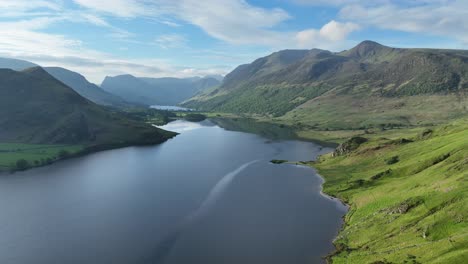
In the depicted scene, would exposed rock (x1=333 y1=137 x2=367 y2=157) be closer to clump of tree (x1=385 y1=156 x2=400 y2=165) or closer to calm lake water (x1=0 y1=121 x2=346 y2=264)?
calm lake water (x1=0 y1=121 x2=346 y2=264)

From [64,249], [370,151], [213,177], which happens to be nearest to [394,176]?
[370,151]

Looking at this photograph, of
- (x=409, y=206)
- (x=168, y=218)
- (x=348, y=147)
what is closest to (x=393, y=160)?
(x=348, y=147)

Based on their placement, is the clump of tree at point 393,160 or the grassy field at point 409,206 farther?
the clump of tree at point 393,160

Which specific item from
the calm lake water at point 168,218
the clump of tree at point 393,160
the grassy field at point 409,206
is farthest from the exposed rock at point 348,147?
the clump of tree at point 393,160

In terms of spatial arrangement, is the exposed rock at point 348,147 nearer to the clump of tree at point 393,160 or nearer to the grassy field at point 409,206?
the grassy field at point 409,206

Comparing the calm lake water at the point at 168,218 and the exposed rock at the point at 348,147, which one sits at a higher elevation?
the exposed rock at the point at 348,147

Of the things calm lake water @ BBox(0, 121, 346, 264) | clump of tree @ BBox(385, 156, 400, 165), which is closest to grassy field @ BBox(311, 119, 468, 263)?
clump of tree @ BBox(385, 156, 400, 165)

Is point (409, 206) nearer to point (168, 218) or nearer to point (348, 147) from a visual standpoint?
point (168, 218)
